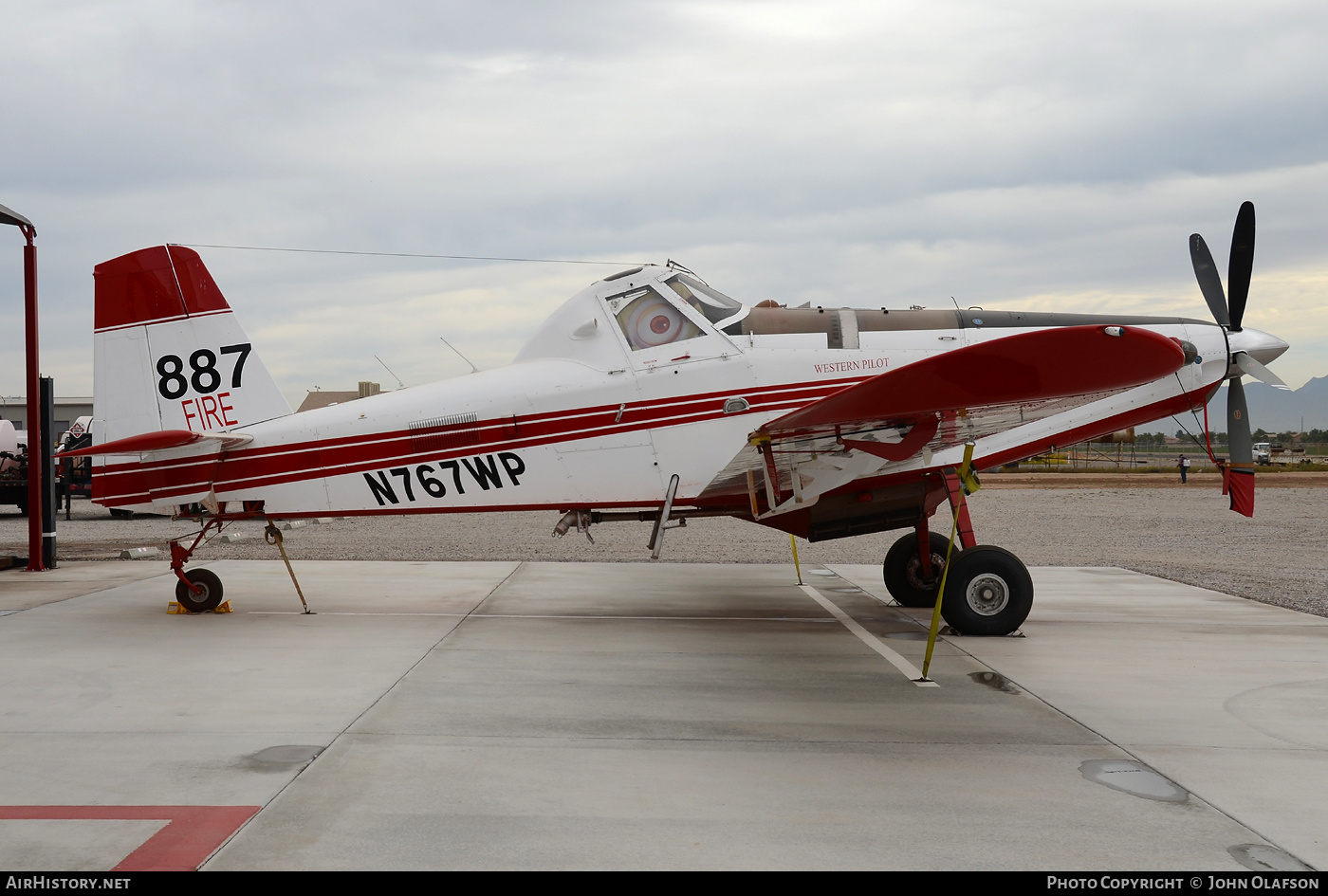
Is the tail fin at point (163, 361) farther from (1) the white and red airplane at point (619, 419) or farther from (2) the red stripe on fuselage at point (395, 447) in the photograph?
(2) the red stripe on fuselage at point (395, 447)

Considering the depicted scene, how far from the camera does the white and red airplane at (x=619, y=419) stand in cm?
798

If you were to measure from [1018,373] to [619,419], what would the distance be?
12.0 feet

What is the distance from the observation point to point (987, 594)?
7.75 meters

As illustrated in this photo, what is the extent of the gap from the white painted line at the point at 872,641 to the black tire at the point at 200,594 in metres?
5.79

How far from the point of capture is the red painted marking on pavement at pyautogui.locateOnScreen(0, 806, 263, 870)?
3279mm

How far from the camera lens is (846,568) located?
41.9 feet

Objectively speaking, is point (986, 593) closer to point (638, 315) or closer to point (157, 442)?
point (638, 315)

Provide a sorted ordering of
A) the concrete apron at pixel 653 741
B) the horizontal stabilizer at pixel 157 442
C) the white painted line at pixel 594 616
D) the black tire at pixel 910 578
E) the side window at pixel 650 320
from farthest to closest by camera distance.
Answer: the black tire at pixel 910 578 < the white painted line at pixel 594 616 < the side window at pixel 650 320 < the horizontal stabilizer at pixel 157 442 < the concrete apron at pixel 653 741

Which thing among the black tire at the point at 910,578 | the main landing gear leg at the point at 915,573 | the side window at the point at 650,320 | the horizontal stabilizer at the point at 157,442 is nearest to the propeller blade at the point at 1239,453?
the black tire at the point at 910,578

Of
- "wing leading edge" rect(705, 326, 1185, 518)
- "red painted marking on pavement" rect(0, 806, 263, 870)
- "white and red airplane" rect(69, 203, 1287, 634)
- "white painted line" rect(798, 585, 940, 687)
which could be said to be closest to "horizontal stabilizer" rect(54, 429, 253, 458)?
"white and red airplane" rect(69, 203, 1287, 634)

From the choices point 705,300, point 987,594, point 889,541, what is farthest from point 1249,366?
point 889,541
